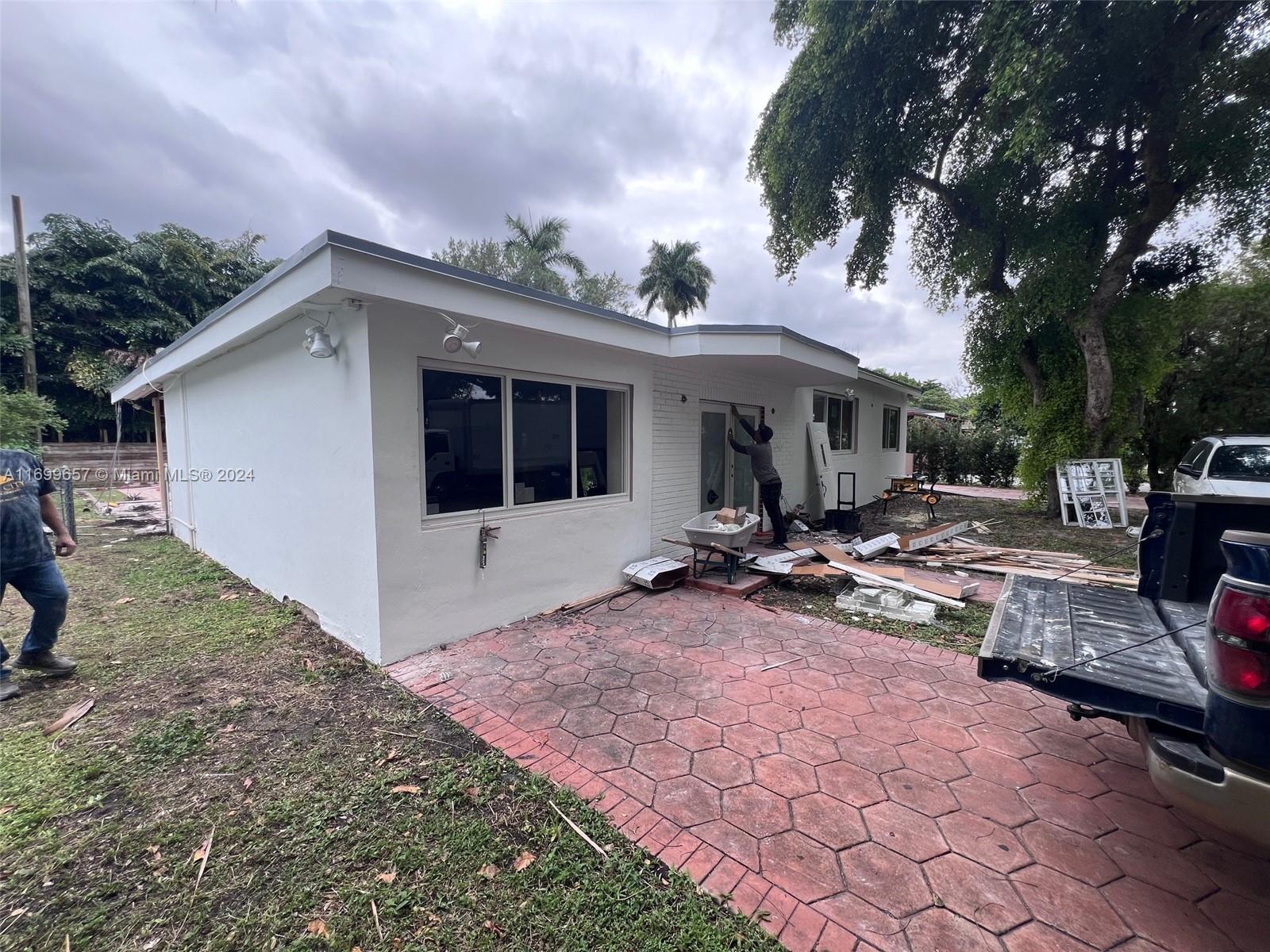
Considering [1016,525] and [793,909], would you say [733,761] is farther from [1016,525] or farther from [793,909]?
[1016,525]

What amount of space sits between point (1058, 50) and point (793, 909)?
425 inches

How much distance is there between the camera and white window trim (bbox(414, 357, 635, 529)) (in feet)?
12.7

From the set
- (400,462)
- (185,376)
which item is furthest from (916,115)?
(185,376)

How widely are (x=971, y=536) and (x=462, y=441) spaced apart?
8759 mm

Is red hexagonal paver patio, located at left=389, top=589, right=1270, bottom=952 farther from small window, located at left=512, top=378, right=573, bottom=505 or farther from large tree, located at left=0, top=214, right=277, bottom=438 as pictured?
large tree, located at left=0, top=214, right=277, bottom=438

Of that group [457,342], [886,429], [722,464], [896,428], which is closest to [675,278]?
[896,428]

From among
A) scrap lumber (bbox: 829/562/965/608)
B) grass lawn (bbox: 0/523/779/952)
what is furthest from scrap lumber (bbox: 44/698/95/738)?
scrap lumber (bbox: 829/562/965/608)

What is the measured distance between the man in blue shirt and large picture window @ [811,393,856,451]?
10.4 metres

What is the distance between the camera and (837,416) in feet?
37.1

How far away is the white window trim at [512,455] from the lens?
12.7ft

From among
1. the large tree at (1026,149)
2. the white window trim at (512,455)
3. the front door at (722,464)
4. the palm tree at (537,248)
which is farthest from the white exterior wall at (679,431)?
the palm tree at (537,248)

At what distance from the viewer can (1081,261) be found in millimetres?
8820

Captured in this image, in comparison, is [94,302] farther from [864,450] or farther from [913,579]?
[913,579]

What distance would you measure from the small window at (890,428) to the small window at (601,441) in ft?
35.6
